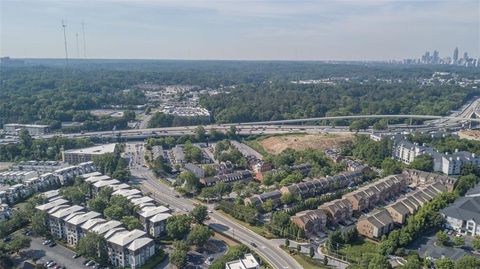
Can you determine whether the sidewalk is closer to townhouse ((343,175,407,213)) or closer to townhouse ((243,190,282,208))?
townhouse ((243,190,282,208))

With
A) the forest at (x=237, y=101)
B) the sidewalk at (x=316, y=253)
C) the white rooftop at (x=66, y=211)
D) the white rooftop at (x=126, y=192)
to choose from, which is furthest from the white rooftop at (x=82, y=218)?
the forest at (x=237, y=101)

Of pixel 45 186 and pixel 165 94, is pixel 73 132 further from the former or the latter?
pixel 165 94

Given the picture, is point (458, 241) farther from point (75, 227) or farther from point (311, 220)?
point (75, 227)

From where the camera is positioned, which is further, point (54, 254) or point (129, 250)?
point (54, 254)

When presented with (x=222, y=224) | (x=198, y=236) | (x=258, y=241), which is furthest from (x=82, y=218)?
(x=258, y=241)

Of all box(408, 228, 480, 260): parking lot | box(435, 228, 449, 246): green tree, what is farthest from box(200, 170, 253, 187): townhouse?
box(435, 228, 449, 246): green tree

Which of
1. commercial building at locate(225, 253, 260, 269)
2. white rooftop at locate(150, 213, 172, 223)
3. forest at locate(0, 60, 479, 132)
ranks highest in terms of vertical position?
forest at locate(0, 60, 479, 132)

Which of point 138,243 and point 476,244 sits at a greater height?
point 138,243
